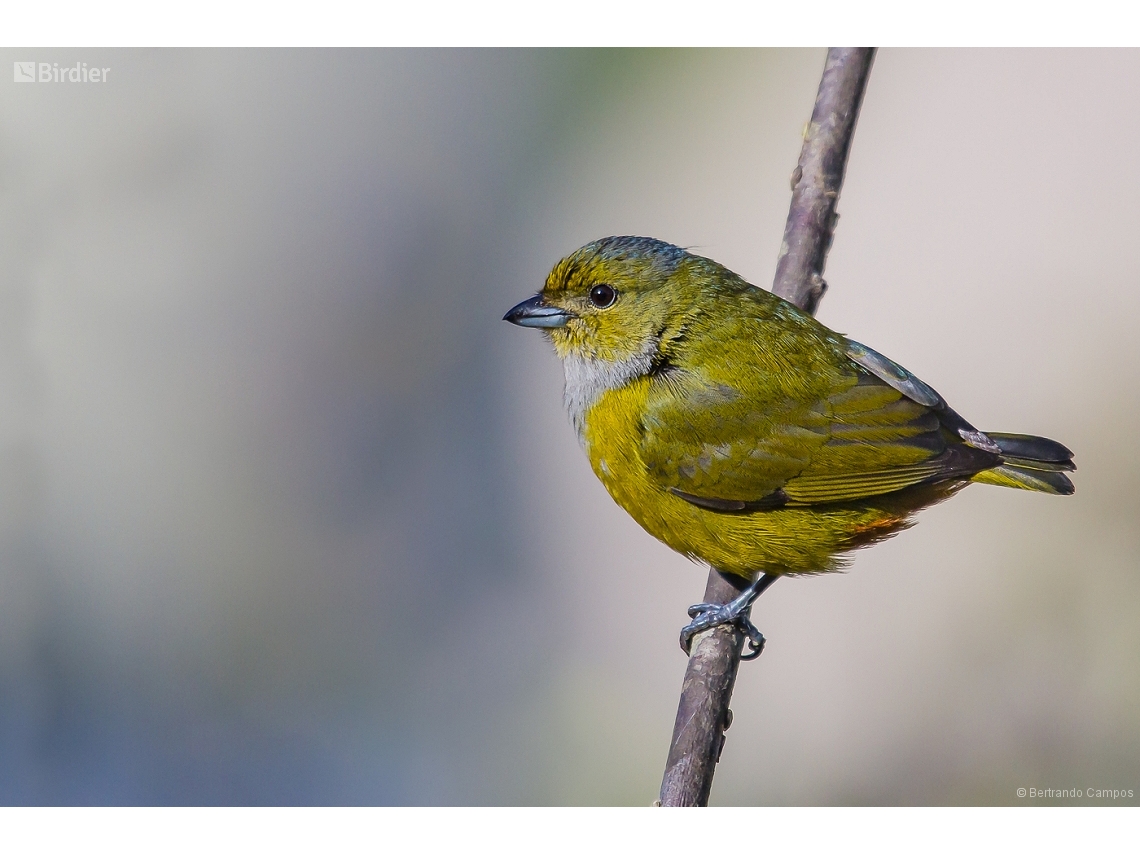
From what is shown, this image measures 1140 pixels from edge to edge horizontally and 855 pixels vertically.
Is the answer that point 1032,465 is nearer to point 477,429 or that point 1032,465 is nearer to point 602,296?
point 602,296

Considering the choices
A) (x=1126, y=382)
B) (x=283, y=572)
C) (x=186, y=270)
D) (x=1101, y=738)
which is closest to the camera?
(x=1101, y=738)

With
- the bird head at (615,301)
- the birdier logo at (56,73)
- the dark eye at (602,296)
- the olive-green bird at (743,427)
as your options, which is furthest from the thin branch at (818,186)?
the birdier logo at (56,73)

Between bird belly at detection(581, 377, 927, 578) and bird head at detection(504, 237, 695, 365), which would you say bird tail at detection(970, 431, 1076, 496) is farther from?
bird head at detection(504, 237, 695, 365)

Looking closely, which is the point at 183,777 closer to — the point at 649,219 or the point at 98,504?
the point at 98,504

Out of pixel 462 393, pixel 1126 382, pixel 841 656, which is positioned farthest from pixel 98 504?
Result: pixel 1126 382

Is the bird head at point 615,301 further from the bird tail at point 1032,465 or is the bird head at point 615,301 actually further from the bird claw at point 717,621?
the bird tail at point 1032,465

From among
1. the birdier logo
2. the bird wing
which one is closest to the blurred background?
the birdier logo
